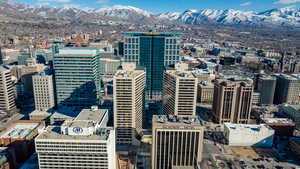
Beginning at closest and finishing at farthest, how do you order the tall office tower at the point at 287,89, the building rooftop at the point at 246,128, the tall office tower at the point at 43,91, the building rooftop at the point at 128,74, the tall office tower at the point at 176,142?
the tall office tower at the point at 176,142 → the building rooftop at the point at 128,74 → the building rooftop at the point at 246,128 → the tall office tower at the point at 43,91 → the tall office tower at the point at 287,89

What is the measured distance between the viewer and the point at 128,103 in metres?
114

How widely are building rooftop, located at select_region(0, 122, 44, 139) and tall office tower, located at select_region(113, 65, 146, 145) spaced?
136ft

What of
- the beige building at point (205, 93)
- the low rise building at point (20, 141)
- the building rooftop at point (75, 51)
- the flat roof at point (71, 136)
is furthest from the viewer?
the beige building at point (205, 93)

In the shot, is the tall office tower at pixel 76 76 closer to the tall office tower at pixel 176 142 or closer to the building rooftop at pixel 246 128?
the tall office tower at pixel 176 142

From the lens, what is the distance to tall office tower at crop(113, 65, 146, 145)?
11119 cm

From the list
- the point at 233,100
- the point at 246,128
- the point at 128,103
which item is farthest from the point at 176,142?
the point at 233,100

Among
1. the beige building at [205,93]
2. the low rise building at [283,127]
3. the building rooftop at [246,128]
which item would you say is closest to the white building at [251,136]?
the building rooftop at [246,128]

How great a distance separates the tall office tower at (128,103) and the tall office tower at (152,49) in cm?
4749

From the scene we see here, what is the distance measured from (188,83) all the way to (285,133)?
74.7 m

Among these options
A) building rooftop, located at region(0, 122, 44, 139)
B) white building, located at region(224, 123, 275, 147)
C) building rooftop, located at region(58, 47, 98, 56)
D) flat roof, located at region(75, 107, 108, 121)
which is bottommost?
white building, located at region(224, 123, 275, 147)

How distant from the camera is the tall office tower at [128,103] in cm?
11119

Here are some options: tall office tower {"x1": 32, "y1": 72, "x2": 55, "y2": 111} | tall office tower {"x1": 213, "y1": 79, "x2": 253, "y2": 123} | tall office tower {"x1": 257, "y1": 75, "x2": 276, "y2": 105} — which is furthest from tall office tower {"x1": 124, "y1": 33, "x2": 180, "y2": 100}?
tall office tower {"x1": 257, "y1": 75, "x2": 276, "y2": 105}

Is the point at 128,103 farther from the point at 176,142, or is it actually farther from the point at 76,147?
the point at 76,147

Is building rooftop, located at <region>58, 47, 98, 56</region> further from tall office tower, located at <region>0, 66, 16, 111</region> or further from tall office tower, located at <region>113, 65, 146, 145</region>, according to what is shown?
tall office tower, located at <region>0, 66, 16, 111</region>
